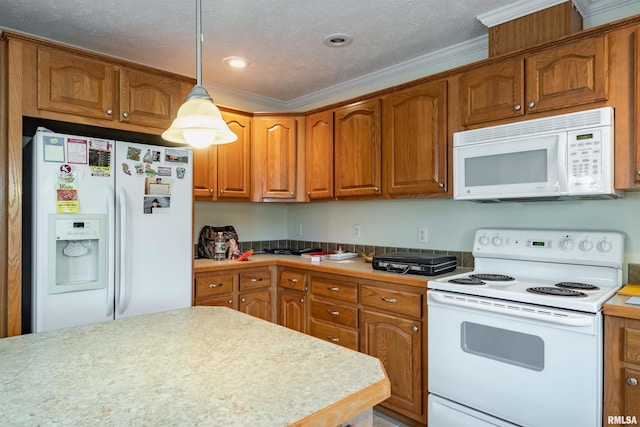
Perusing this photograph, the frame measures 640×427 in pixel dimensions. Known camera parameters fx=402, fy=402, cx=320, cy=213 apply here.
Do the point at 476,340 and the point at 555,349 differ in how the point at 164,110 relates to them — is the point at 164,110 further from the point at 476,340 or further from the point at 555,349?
the point at 555,349

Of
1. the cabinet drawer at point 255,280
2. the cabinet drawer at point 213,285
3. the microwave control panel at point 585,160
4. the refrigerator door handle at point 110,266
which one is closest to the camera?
the microwave control panel at point 585,160

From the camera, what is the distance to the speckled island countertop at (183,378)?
780mm

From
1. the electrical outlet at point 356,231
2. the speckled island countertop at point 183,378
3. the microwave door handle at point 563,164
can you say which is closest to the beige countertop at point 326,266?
the electrical outlet at point 356,231

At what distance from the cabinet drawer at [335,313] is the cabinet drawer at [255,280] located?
46 centimetres

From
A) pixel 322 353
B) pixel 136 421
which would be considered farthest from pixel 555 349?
pixel 136 421

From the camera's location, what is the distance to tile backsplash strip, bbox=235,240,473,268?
107 inches

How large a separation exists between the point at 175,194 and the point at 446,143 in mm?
1735

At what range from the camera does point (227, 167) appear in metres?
3.25

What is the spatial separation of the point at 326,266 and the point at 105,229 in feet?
4.58

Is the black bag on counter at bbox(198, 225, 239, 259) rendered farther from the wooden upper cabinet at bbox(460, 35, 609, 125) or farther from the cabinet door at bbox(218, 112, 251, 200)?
the wooden upper cabinet at bbox(460, 35, 609, 125)

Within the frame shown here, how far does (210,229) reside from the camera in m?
3.35

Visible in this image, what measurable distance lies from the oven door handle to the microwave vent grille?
0.89 metres

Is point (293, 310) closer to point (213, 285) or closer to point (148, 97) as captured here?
point (213, 285)

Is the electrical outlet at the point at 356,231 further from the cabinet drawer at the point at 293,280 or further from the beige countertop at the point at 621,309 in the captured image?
the beige countertop at the point at 621,309
